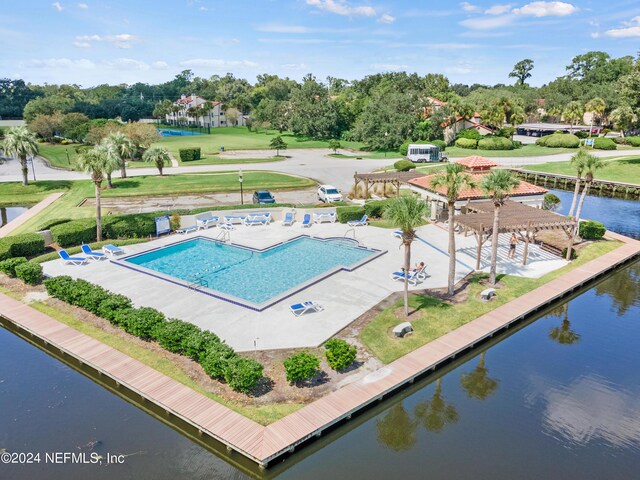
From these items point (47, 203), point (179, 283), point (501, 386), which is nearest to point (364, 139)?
point (47, 203)

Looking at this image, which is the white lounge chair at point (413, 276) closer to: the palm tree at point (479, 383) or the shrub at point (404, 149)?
the palm tree at point (479, 383)

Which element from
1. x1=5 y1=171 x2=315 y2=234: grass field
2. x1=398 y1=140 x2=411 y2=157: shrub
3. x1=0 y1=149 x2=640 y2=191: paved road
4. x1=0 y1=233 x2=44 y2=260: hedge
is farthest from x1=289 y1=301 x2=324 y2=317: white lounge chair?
x1=398 y1=140 x2=411 y2=157: shrub

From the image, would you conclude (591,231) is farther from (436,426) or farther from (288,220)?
(436,426)

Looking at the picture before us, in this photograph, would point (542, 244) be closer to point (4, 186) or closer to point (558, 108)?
point (4, 186)

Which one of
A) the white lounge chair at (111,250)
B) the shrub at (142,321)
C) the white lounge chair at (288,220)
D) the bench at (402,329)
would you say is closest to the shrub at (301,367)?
the bench at (402,329)

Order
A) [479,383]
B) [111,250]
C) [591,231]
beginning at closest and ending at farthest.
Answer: [479,383] < [111,250] < [591,231]

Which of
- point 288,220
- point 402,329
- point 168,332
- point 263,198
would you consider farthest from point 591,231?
point 168,332
